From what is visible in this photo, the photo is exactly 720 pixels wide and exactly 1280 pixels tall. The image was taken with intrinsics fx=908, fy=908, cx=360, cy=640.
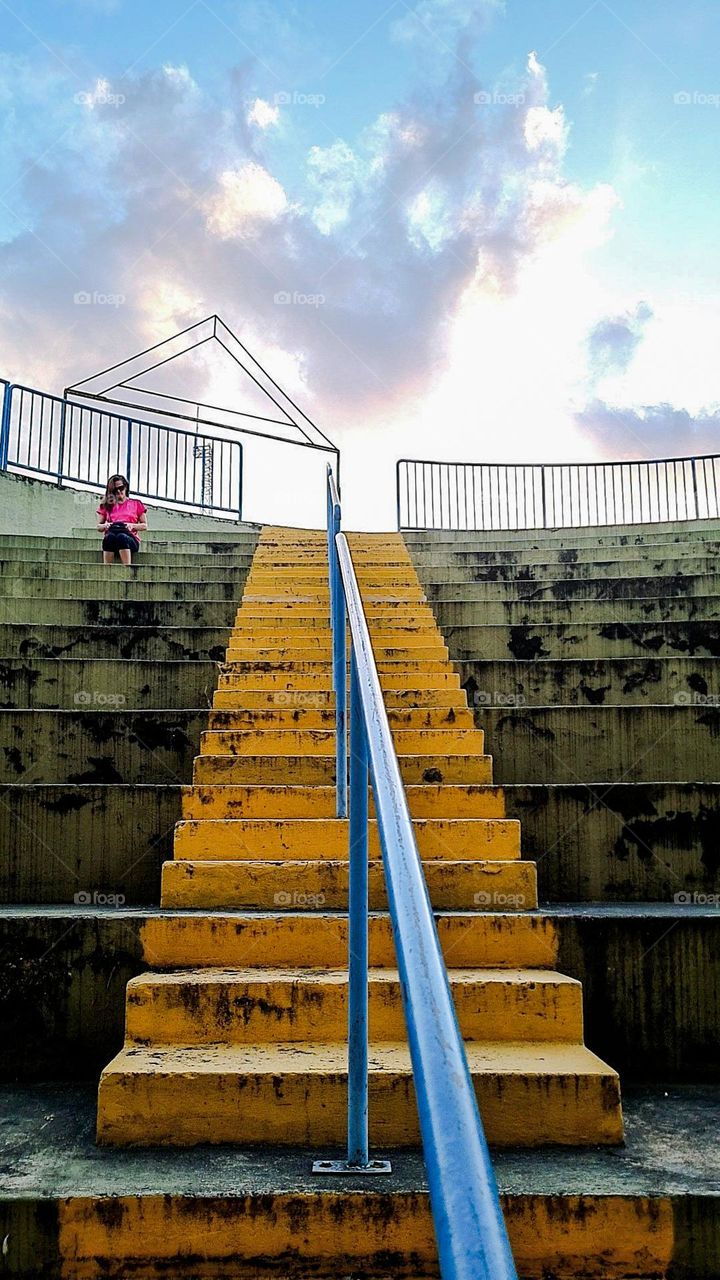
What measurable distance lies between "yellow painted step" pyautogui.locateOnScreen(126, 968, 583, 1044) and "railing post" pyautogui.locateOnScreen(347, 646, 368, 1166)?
0.39 meters

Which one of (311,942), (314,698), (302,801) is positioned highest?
(314,698)

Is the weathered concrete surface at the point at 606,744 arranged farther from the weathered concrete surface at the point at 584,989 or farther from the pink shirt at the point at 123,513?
the pink shirt at the point at 123,513

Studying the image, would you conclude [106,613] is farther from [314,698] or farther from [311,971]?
[311,971]

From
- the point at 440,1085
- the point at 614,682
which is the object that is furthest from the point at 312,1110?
the point at 614,682

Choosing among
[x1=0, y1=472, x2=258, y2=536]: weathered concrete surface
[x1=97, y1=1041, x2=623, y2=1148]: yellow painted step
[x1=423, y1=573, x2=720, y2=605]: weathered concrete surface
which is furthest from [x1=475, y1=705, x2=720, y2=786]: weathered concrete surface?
[x1=0, y1=472, x2=258, y2=536]: weathered concrete surface

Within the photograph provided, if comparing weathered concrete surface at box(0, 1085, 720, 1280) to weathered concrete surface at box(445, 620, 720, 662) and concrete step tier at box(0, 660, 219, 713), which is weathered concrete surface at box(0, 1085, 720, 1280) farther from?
weathered concrete surface at box(445, 620, 720, 662)

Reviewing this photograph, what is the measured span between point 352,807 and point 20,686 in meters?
2.78

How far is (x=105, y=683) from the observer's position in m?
4.36

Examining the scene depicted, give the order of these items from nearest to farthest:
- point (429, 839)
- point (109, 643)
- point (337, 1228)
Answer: point (337, 1228) < point (429, 839) < point (109, 643)

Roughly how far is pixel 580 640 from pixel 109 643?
251cm

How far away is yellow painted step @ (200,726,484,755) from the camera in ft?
12.1

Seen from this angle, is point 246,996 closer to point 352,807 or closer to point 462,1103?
point 352,807

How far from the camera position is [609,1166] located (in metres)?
1.88

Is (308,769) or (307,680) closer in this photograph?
(308,769)
